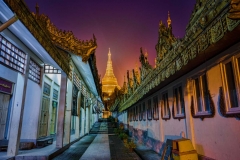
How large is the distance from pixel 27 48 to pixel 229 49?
6.74 m

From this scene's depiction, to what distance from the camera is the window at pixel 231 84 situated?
2.85 m

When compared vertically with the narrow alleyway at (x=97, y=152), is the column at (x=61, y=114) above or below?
above

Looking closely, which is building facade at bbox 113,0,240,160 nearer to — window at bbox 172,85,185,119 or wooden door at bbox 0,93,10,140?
window at bbox 172,85,185,119

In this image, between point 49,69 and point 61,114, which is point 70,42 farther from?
point 61,114

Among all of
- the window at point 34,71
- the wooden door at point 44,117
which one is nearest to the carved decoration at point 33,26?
the window at point 34,71

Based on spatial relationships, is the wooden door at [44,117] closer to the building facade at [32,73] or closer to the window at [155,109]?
the building facade at [32,73]

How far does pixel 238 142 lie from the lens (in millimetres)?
2824

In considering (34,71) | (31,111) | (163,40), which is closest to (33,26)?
(34,71)

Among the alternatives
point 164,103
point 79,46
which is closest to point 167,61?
point 164,103

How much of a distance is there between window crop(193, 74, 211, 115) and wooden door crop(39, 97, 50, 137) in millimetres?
7535

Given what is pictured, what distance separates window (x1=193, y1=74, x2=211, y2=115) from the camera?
12.5 feet

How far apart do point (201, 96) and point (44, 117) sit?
8077 mm

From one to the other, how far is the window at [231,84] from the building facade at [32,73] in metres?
4.42

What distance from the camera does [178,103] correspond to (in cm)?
540
